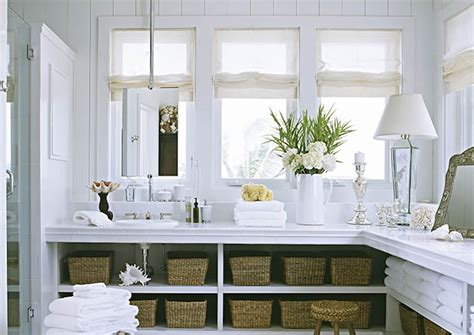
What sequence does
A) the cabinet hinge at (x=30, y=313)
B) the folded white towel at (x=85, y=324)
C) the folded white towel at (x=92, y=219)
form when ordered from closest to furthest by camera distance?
the folded white towel at (x=85, y=324) → the cabinet hinge at (x=30, y=313) → the folded white towel at (x=92, y=219)

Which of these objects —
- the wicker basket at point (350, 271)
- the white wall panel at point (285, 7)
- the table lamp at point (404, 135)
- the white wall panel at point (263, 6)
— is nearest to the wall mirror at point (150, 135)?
the white wall panel at point (263, 6)

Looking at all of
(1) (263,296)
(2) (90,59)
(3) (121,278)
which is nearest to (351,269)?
(1) (263,296)

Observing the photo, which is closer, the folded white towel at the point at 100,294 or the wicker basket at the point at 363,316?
the folded white towel at the point at 100,294

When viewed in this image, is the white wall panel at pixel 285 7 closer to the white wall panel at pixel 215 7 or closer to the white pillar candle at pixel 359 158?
the white wall panel at pixel 215 7

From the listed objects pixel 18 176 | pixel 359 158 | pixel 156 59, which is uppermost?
pixel 156 59

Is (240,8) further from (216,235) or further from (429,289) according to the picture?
(429,289)

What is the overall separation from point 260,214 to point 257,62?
1142 mm

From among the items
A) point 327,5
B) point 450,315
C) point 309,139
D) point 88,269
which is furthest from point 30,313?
point 327,5

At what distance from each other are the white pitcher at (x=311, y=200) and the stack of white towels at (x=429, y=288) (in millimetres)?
564

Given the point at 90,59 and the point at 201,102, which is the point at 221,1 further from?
the point at 90,59

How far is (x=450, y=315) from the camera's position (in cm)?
242

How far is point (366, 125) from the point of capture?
164 inches

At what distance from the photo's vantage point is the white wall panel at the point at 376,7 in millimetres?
4137

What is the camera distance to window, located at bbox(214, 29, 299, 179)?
4.13 metres
